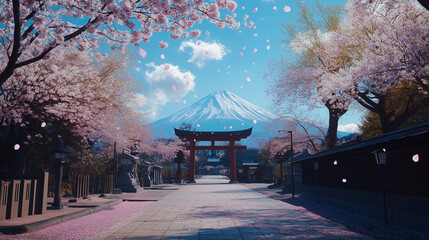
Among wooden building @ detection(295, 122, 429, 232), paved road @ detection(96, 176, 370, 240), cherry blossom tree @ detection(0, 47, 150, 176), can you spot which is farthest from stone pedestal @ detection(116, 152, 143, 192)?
wooden building @ detection(295, 122, 429, 232)

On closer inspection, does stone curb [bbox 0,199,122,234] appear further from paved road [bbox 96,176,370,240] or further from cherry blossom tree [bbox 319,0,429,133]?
cherry blossom tree [bbox 319,0,429,133]


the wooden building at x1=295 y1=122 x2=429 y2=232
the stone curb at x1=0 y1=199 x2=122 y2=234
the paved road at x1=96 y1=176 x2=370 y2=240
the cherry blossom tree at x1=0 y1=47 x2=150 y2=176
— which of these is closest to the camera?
the paved road at x1=96 y1=176 x2=370 y2=240

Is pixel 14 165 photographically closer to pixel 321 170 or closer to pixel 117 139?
pixel 117 139

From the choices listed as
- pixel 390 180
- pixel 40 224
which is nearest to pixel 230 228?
pixel 40 224

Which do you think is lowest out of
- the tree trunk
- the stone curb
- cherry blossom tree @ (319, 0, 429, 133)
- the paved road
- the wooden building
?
the paved road

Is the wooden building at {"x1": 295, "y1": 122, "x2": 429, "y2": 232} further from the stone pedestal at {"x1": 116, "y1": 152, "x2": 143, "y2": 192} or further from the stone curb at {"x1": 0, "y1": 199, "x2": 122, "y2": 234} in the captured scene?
the stone pedestal at {"x1": 116, "y1": 152, "x2": 143, "y2": 192}

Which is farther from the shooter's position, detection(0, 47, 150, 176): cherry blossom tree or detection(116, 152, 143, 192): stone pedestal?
detection(116, 152, 143, 192): stone pedestal

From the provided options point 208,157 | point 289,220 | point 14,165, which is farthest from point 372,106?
point 208,157

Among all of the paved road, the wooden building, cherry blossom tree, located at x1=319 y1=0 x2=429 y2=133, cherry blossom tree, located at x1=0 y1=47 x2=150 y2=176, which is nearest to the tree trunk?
cherry blossom tree, located at x1=319 y1=0 x2=429 y2=133

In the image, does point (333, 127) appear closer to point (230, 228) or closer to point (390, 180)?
point (390, 180)

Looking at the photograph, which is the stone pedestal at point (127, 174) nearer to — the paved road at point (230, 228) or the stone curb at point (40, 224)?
the stone curb at point (40, 224)

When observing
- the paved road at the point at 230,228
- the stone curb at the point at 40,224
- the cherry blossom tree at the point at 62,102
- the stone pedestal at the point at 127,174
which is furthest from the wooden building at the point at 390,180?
the stone pedestal at the point at 127,174

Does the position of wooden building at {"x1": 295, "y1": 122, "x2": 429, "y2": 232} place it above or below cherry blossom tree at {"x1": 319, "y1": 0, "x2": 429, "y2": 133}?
below

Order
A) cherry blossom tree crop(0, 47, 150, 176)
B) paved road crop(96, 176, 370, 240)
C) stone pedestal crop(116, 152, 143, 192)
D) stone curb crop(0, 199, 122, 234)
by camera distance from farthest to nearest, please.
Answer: stone pedestal crop(116, 152, 143, 192) → cherry blossom tree crop(0, 47, 150, 176) → stone curb crop(0, 199, 122, 234) → paved road crop(96, 176, 370, 240)
